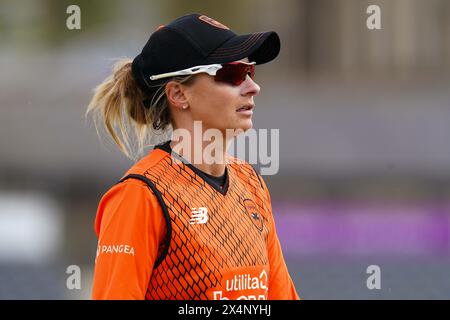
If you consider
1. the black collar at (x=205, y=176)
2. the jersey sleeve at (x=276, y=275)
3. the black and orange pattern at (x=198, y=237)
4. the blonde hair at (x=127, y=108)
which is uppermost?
the blonde hair at (x=127, y=108)

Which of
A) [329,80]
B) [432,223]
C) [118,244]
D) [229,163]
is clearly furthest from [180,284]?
[329,80]

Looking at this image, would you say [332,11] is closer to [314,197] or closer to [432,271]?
[314,197]

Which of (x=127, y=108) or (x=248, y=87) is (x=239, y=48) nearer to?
(x=248, y=87)

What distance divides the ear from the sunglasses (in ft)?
0.13

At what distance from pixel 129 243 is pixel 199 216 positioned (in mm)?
271

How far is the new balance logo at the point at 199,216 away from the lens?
9.17ft

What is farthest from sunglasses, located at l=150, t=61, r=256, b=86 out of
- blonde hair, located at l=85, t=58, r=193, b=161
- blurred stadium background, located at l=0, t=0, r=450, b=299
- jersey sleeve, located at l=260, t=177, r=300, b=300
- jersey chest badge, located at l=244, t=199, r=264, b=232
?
blurred stadium background, located at l=0, t=0, r=450, b=299

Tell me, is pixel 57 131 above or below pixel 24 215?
above

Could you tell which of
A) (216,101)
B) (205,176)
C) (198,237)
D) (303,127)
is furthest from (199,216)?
(303,127)

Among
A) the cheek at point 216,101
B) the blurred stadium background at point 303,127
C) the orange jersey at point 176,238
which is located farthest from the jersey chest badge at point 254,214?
the blurred stadium background at point 303,127

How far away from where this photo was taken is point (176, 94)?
3.02 m

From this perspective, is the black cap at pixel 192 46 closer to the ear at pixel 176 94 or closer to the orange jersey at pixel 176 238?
the ear at pixel 176 94

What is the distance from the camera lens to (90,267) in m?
8.90

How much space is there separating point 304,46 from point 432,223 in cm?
332
